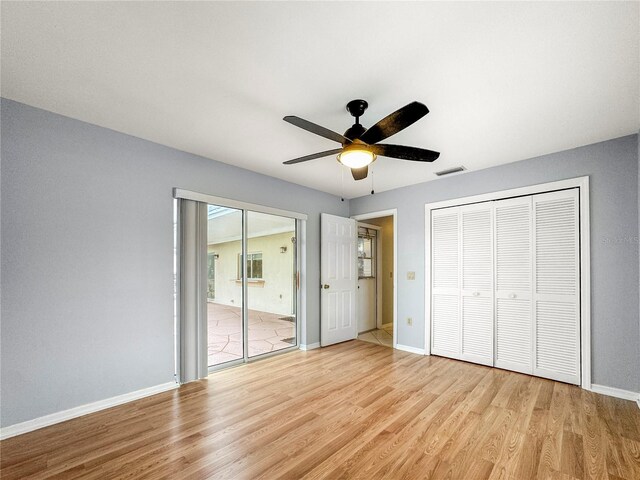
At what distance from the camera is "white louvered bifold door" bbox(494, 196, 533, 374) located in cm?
360

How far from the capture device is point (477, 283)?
4.00 meters

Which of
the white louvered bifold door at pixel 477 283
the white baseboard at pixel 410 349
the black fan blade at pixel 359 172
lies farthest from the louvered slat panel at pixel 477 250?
the black fan blade at pixel 359 172

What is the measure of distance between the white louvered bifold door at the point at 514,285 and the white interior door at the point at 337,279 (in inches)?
90.1

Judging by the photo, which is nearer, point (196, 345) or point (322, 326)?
point (196, 345)

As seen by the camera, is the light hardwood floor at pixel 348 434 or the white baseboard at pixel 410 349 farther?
the white baseboard at pixel 410 349

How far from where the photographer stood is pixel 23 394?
7.71 feet

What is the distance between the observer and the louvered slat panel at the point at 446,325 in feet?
13.7

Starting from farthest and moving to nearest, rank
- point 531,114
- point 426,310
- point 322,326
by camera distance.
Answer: point 322,326
point 426,310
point 531,114

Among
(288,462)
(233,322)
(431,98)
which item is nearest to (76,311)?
(233,322)

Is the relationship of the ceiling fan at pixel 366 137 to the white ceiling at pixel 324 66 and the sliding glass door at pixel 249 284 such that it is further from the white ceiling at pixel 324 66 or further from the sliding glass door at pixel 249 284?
the sliding glass door at pixel 249 284

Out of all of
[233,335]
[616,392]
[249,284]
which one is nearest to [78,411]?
[233,335]

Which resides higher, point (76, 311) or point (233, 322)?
point (76, 311)

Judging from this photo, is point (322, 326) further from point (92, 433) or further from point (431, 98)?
point (431, 98)

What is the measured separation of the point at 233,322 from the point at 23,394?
2.04 metres
